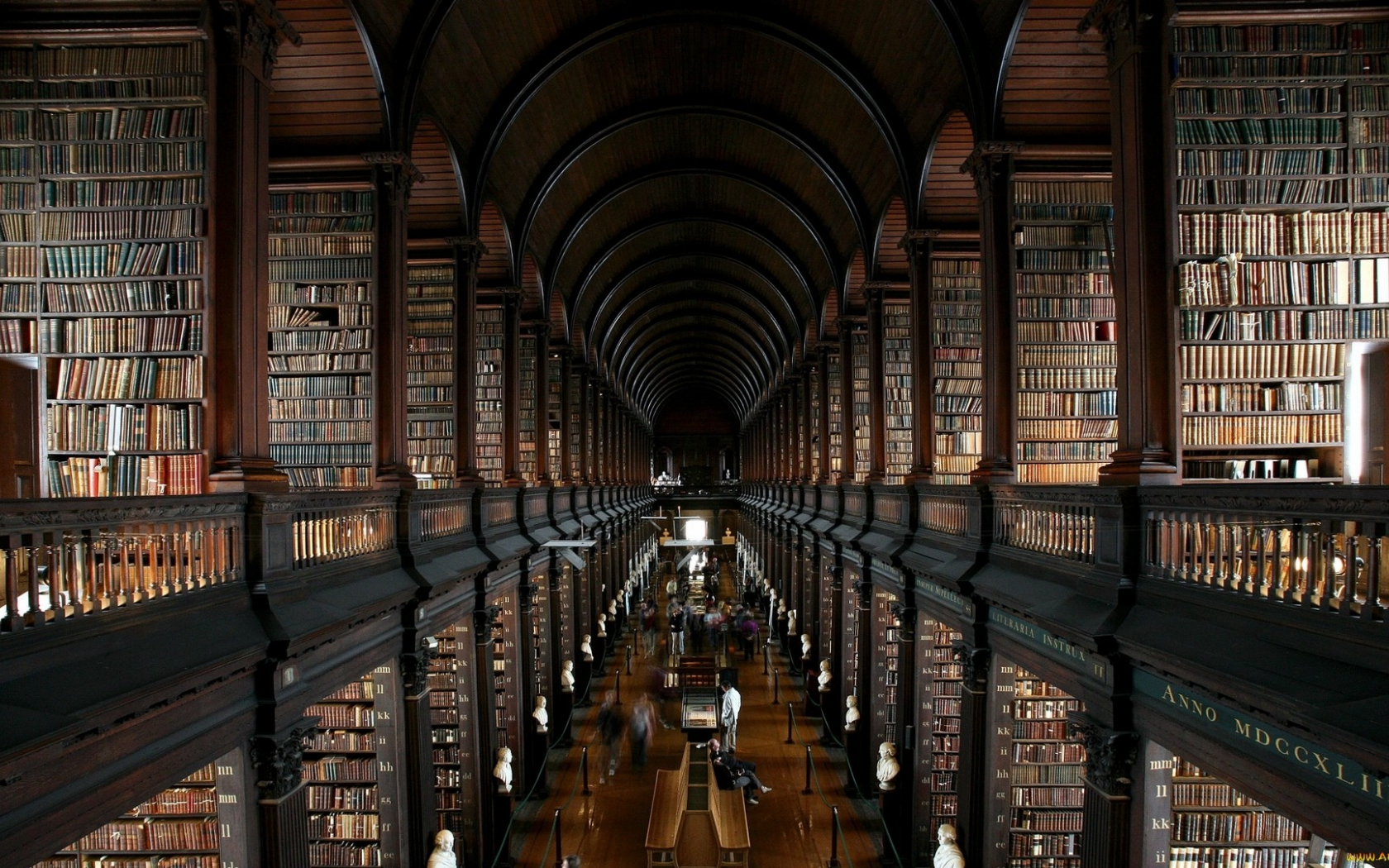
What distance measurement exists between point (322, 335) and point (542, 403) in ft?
23.1

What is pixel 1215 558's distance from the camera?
12.5 feet

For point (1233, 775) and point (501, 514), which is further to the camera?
point (501, 514)

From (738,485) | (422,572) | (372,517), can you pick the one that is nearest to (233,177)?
(372,517)

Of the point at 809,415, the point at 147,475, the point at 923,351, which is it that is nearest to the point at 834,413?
the point at 809,415

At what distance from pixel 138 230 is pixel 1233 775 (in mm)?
6859

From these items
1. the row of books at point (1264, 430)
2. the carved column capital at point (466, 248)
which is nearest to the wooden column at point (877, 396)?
the carved column capital at point (466, 248)

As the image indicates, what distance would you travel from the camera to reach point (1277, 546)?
3520 millimetres

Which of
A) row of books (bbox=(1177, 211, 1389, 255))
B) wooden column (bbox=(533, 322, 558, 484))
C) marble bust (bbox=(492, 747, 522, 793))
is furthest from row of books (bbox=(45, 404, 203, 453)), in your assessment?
wooden column (bbox=(533, 322, 558, 484))

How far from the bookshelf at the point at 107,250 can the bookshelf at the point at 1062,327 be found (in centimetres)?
659

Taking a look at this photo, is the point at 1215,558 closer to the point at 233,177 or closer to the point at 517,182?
the point at 233,177

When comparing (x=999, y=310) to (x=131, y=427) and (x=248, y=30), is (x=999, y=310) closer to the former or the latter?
(x=248, y=30)

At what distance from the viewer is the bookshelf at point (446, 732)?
28.2 ft

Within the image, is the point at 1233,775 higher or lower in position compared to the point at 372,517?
lower

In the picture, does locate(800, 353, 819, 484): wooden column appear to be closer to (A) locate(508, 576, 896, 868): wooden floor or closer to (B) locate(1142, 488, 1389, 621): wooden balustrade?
(A) locate(508, 576, 896, 868): wooden floor
